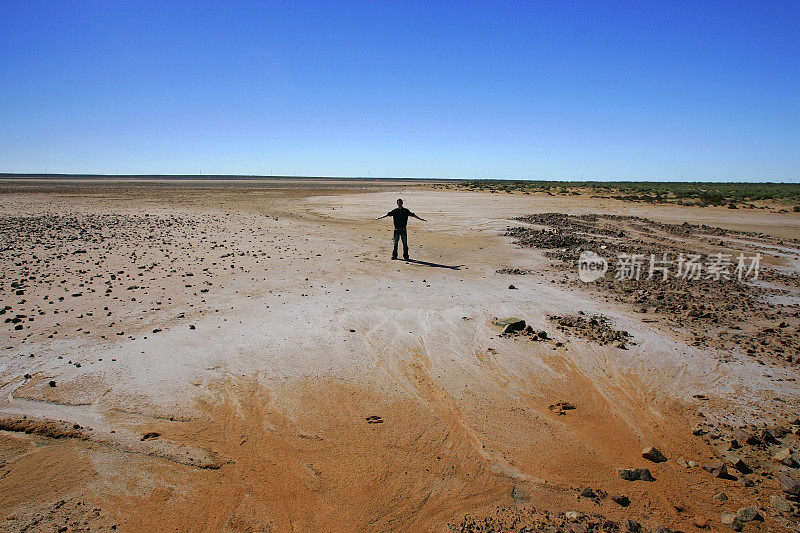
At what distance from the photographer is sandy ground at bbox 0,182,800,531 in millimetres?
3805

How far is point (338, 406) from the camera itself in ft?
17.2

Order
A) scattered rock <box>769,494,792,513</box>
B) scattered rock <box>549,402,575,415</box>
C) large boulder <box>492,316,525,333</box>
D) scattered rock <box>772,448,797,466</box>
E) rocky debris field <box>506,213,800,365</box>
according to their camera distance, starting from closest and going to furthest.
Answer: scattered rock <box>769,494,792,513</box>, scattered rock <box>772,448,797,466</box>, scattered rock <box>549,402,575,415</box>, rocky debris field <box>506,213,800,365</box>, large boulder <box>492,316,525,333</box>

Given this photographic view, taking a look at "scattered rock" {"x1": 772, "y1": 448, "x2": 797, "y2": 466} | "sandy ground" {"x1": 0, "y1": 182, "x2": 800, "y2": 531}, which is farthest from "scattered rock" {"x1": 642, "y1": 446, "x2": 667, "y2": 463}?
"scattered rock" {"x1": 772, "y1": 448, "x2": 797, "y2": 466}

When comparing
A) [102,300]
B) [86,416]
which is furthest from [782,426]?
[102,300]

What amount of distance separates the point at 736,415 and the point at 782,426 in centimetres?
41

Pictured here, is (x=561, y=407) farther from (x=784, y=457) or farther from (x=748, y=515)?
(x=784, y=457)

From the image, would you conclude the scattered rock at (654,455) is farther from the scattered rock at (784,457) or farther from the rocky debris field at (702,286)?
the rocky debris field at (702,286)

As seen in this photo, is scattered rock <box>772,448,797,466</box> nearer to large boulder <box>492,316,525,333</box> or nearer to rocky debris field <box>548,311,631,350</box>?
rocky debris field <box>548,311,631,350</box>

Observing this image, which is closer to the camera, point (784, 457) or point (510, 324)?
point (784, 457)

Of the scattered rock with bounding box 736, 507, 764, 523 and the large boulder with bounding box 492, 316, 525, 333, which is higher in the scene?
the large boulder with bounding box 492, 316, 525, 333

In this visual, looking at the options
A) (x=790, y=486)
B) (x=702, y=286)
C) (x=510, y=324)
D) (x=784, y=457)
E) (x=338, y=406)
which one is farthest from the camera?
(x=702, y=286)

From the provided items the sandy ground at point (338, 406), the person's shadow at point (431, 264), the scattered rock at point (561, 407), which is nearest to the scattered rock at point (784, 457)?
the sandy ground at point (338, 406)

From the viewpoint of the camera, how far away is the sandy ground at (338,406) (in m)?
3.80

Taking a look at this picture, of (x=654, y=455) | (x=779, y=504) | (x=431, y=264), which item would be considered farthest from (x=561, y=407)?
(x=431, y=264)
